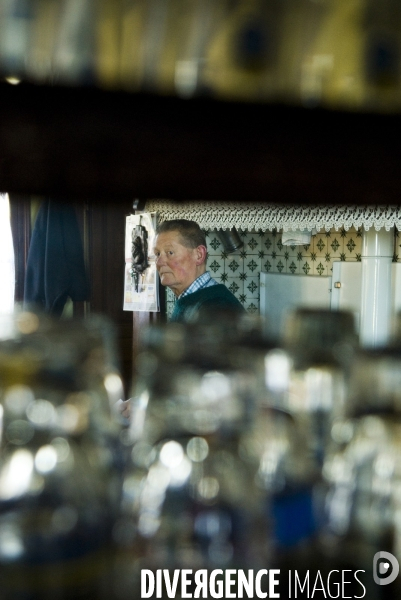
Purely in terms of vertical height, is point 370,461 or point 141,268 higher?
point 141,268

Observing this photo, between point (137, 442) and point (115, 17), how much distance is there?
9.0 inches

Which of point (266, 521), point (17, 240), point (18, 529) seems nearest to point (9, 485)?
point (18, 529)

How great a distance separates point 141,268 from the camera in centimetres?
321

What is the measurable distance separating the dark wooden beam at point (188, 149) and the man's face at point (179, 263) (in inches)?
56.9

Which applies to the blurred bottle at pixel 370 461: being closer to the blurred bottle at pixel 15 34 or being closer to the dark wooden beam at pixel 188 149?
the dark wooden beam at pixel 188 149

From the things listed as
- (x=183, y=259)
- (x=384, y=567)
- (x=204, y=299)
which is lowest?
(x=384, y=567)

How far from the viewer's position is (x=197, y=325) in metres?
0.41

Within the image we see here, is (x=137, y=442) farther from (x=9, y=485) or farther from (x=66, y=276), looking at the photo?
(x=66, y=276)

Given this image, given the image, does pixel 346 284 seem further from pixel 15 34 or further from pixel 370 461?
pixel 15 34

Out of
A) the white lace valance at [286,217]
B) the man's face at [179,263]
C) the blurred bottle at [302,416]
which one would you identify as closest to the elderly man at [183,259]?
the man's face at [179,263]

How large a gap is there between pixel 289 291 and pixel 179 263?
5.16ft

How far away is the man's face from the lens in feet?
5.72

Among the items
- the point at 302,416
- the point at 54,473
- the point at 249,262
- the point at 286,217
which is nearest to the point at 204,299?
the point at 302,416

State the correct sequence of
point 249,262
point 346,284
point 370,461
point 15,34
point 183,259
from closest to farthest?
point 15,34
point 370,461
point 183,259
point 346,284
point 249,262
